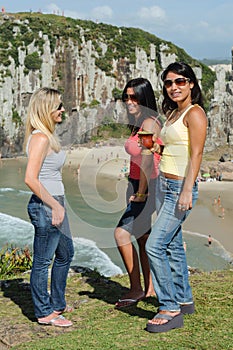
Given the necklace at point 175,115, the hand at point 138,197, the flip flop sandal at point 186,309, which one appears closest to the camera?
the necklace at point 175,115

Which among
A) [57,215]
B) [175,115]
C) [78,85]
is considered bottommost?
[57,215]

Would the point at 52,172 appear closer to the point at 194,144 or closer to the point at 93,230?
the point at 194,144

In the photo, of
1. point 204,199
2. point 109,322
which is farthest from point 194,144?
point 204,199

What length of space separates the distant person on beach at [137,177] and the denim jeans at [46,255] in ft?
2.02

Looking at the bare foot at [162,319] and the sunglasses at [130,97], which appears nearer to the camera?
the bare foot at [162,319]

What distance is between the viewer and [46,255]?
14.4ft

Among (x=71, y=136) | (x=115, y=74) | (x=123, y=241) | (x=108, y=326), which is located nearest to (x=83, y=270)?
(x=123, y=241)

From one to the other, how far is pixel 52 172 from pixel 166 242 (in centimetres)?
119

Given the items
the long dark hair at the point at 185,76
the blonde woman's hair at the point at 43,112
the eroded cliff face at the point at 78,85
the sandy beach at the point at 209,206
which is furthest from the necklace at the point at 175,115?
the eroded cliff face at the point at 78,85

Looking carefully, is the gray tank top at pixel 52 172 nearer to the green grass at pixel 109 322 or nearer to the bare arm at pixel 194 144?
the bare arm at pixel 194 144

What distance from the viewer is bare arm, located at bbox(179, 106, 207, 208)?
3826 millimetres

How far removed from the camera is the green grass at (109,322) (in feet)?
12.2

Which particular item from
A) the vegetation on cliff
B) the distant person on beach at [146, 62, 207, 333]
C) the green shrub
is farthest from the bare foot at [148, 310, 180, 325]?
the vegetation on cliff

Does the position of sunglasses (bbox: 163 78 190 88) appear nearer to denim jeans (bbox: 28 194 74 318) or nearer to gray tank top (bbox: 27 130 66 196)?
A: gray tank top (bbox: 27 130 66 196)
